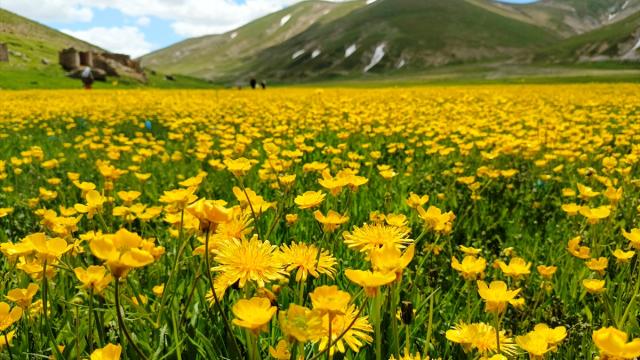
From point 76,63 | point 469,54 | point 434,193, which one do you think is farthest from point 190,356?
point 469,54

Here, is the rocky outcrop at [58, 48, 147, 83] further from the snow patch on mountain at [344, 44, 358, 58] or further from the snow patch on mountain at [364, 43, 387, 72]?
the snow patch on mountain at [344, 44, 358, 58]

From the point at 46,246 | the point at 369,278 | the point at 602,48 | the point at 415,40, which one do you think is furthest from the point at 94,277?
the point at 415,40

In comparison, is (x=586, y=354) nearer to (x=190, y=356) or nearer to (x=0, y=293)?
(x=190, y=356)

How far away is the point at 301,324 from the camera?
3.37ft

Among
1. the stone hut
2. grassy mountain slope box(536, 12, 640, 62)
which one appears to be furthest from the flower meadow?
grassy mountain slope box(536, 12, 640, 62)

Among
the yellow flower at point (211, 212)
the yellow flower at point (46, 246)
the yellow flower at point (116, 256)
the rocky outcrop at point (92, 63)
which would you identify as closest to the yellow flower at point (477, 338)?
the yellow flower at point (211, 212)

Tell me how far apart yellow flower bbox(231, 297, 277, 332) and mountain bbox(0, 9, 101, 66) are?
5499 centimetres

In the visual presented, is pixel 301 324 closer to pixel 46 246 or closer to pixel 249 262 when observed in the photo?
pixel 249 262

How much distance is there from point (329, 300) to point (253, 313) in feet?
0.62

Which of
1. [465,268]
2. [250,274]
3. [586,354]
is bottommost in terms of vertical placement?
[586,354]

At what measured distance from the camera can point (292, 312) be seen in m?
1.05

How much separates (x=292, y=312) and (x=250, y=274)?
33cm

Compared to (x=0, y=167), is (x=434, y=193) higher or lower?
lower

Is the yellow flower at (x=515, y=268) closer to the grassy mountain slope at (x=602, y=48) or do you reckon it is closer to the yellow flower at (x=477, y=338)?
the yellow flower at (x=477, y=338)
